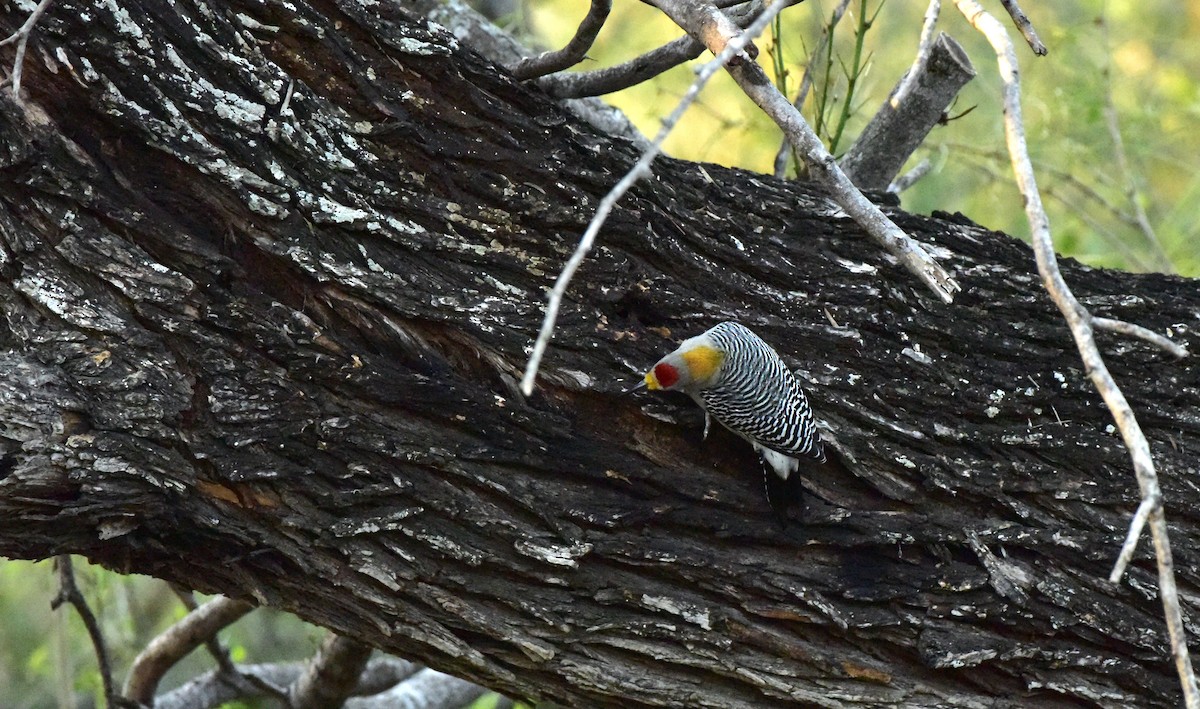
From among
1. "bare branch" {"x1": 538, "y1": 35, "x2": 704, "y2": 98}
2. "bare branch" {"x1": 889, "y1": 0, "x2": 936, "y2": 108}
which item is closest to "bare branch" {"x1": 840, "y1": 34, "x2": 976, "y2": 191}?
"bare branch" {"x1": 889, "y1": 0, "x2": 936, "y2": 108}

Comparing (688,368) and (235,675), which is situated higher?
(688,368)

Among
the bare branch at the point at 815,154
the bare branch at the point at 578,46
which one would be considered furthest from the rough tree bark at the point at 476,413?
the bare branch at the point at 815,154

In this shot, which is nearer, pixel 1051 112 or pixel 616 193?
pixel 616 193

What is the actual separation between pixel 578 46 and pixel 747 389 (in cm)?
92

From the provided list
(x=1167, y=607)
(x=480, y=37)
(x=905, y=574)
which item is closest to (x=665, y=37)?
(x=480, y=37)

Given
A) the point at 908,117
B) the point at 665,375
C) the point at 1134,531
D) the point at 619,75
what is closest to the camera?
the point at 1134,531

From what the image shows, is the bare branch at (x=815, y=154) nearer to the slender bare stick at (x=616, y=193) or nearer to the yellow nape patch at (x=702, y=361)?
the yellow nape patch at (x=702, y=361)

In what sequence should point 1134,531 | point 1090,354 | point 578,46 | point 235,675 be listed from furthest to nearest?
point 235,675, point 578,46, point 1090,354, point 1134,531

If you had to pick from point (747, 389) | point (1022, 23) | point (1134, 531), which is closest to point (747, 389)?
point (747, 389)

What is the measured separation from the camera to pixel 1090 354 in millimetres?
1456

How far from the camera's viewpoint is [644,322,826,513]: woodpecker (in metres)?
2.30

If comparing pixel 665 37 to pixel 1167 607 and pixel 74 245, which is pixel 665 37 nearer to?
pixel 74 245

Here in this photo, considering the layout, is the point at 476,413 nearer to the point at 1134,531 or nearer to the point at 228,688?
the point at 1134,531

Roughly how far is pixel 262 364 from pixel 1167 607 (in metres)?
1.62
